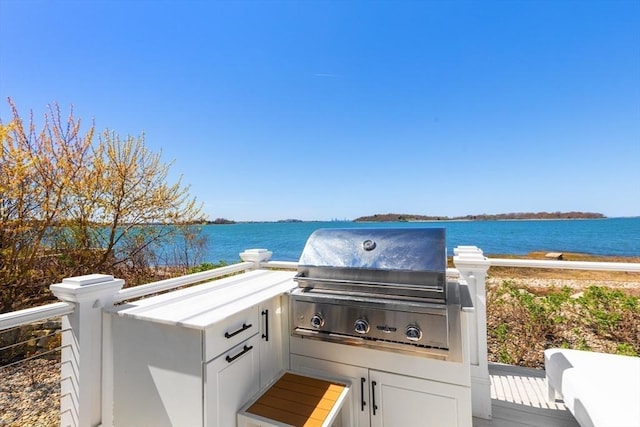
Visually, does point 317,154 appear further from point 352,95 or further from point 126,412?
point 126,412

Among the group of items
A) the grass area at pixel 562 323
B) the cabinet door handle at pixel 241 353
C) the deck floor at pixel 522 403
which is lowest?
the deck floor at pixel 522 403

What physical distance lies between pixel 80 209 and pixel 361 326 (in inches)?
207

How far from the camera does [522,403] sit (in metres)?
2.12

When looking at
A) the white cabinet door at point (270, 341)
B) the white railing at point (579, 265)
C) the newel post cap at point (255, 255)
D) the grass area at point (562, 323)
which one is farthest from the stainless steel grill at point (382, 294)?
the grass area at point (562, 323)

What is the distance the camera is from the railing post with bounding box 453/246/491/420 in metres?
2.00

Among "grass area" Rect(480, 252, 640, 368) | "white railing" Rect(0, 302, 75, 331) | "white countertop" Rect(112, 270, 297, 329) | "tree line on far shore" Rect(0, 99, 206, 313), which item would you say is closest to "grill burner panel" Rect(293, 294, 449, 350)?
"white countertop" Rect(112, 270, 297, 329)

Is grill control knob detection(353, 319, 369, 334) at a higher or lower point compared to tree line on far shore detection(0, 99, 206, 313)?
lower

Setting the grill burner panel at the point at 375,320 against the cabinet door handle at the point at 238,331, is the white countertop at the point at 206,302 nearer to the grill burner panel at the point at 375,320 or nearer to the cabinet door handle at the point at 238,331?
the cabinet door handle at the point at 238,331

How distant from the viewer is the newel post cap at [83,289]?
4.57ft

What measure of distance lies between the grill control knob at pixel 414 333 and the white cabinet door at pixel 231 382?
3.04 feet

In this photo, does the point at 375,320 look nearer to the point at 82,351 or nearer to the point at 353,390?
the point at 353,390

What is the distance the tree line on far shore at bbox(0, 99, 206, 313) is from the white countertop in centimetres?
365

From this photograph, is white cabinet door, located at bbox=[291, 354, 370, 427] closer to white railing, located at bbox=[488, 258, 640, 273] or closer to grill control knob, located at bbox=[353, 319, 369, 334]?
grill control knob, located at bbox=[353, 319, 369, 334]

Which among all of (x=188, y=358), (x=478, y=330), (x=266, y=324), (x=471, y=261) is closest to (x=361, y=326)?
(x=266, y=324)
